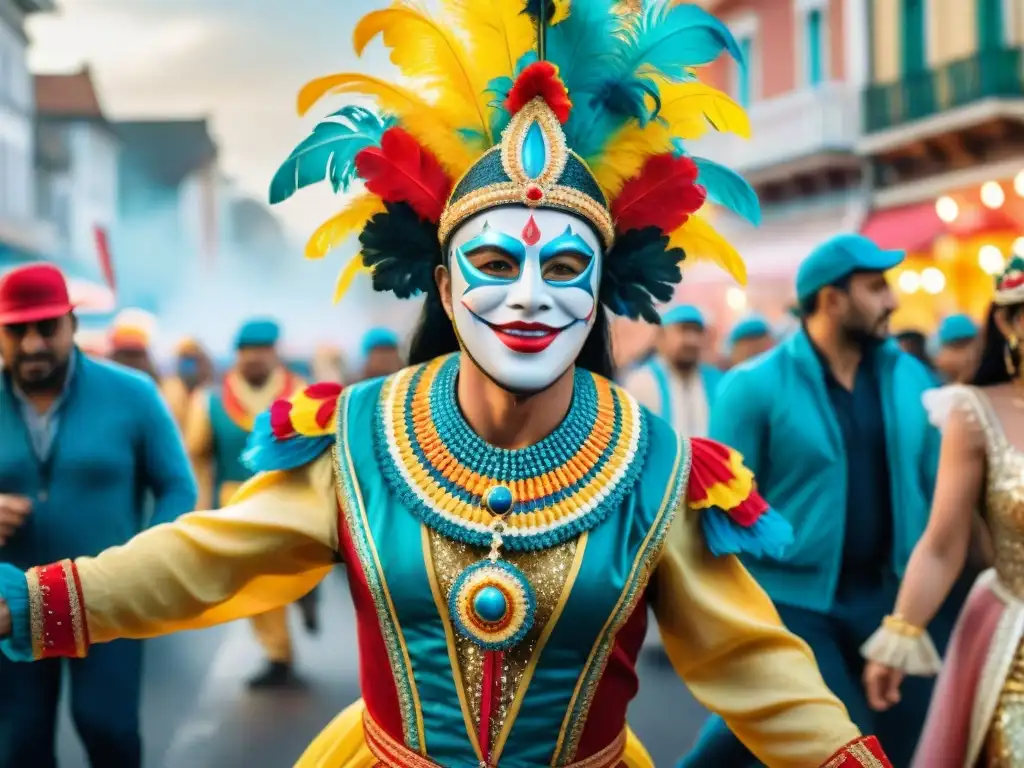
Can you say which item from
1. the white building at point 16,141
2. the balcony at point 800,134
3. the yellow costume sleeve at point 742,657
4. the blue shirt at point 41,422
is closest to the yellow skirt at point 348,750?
the yellow costume sleeve at point 742,657

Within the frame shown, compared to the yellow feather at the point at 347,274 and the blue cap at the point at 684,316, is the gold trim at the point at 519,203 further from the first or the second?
the blue cap at the point at 684,316

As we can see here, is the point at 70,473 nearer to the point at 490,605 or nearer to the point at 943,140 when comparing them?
the point at 490,605

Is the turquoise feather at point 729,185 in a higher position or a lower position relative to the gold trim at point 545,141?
lower

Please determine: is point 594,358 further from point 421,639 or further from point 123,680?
point 123,680

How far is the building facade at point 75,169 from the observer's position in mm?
22953

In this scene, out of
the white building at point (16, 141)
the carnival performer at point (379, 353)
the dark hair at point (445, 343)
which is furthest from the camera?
the white building at point (16, 141)

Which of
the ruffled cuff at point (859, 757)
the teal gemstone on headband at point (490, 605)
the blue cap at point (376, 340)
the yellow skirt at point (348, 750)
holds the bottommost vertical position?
the yellow skirt at point (348, 750)

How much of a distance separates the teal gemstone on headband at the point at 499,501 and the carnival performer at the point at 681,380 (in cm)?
547

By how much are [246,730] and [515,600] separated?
12.8ft

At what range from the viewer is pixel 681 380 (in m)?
8.36

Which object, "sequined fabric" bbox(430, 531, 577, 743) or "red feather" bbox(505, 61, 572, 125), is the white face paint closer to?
"red feather" bbox(505, 61, 572, 125)

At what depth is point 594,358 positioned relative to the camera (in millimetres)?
3246

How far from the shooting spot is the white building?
2078 centimetres

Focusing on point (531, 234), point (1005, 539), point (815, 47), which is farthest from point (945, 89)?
point (531, 234)
